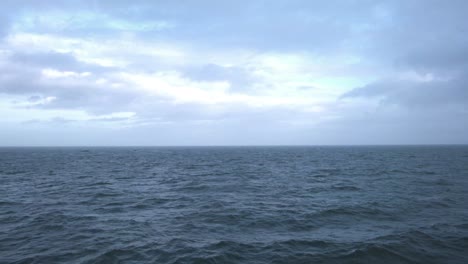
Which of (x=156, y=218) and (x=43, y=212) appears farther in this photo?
(x=43, y=212)

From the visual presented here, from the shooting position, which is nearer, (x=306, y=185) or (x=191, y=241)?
(x=191, y=241)

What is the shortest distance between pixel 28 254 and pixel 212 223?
909cm

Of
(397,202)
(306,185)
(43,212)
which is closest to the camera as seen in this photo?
(43,212)

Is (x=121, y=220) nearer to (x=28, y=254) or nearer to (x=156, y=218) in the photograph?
(x=156, y=218)

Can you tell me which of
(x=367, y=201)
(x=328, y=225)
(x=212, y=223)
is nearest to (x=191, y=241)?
(x=212, y=223)

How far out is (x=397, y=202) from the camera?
74.7 ft

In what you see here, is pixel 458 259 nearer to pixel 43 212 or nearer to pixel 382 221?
pixel 382 221

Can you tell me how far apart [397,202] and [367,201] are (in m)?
2.21

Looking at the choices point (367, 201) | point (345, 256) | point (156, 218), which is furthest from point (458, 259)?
point (156, 218)

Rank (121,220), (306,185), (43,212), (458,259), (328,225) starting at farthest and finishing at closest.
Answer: (306,185) < (43,212) < (121,220) < (328,225) < (458,259)

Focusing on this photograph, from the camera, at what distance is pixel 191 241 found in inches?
563

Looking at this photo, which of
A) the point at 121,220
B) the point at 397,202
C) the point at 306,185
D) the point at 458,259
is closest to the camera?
the point at 458,259

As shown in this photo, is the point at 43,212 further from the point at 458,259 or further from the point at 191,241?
the point at 458,259

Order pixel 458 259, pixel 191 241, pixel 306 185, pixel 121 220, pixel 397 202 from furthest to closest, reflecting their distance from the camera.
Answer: pixel 306 185 → pixel 397 202 → pixel 121 220 → pixel 191 241 → pixel 458 259
